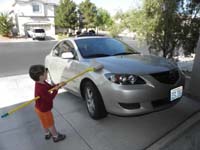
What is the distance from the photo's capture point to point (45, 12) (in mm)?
36500

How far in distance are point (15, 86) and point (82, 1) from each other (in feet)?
108

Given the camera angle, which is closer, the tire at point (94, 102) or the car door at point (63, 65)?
the tire at point (94, 102)

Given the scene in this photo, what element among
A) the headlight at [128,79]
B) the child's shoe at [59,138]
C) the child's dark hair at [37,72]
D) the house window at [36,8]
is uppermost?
the house window at [36,8]

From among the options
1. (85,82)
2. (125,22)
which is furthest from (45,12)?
(85,82)

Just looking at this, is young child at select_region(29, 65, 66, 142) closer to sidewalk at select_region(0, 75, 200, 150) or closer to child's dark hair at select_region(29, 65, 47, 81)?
child's dark hair at select_region(29, 65, 47, 81)

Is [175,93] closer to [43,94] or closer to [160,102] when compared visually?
[160,102]

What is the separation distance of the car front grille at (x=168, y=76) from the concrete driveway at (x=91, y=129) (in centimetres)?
73

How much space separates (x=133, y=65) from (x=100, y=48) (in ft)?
3.65

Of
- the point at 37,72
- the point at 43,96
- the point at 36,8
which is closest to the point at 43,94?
the point at 43,96

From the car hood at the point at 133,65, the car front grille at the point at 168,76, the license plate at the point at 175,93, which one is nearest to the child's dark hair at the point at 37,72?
the car hood at the point at 133,65

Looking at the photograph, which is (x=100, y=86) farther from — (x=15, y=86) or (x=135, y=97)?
(x=15, y=86)

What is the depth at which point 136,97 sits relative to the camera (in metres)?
2.87

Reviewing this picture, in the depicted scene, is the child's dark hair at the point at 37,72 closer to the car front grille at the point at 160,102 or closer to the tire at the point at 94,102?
the tire at the point at 94,102

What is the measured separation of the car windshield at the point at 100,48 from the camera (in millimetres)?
3945
